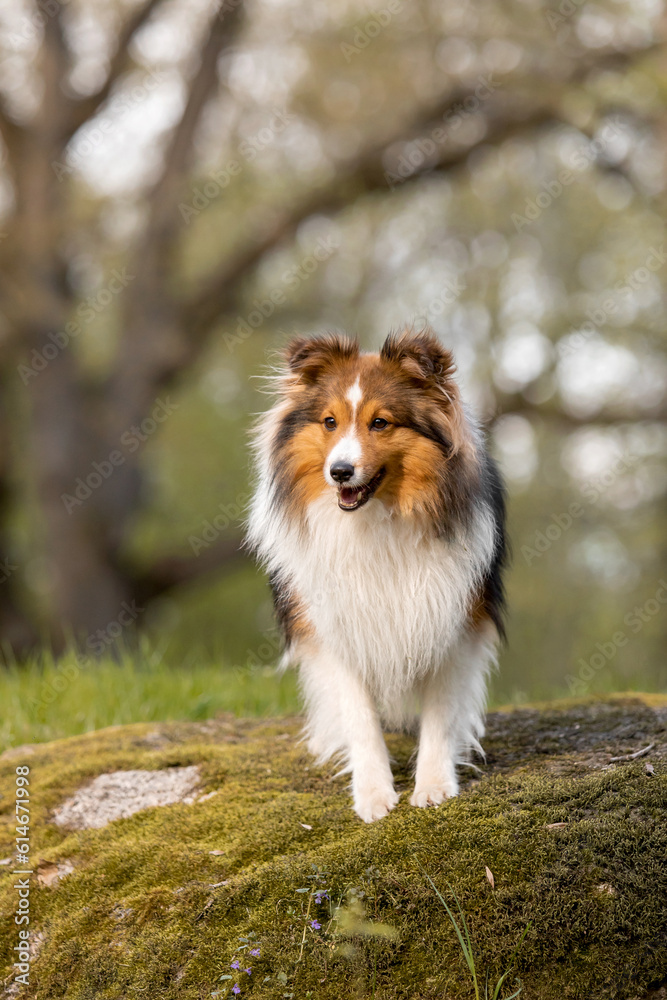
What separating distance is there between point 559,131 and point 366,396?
826 cm

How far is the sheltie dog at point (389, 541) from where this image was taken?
3641 mm

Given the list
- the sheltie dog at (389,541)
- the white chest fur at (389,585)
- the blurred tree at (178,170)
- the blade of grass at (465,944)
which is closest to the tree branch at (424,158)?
the blurred tree at (178,170)

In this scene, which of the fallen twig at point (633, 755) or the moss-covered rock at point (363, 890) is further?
the fallen twig at point (633, 755)

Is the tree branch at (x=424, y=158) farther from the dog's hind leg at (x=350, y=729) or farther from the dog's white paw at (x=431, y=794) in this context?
the dog's white paw at (x=431, y=794)

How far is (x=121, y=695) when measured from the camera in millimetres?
5801

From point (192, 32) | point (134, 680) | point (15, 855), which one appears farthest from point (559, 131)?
point (15, 855)

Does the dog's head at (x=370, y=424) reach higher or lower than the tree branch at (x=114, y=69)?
lower

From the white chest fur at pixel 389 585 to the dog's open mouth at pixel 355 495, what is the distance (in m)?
0.13

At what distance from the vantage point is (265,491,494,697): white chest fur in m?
3.69

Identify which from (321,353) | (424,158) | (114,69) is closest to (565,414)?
(424,158)

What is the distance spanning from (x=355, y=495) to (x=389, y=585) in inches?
17.0

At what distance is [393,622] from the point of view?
371 centimetres

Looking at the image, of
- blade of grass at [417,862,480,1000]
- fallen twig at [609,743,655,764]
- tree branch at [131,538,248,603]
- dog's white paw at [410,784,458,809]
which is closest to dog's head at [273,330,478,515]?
dog's white paw at [410,784,458,809]

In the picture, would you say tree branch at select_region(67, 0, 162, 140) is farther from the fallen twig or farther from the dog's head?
the fallen twig
